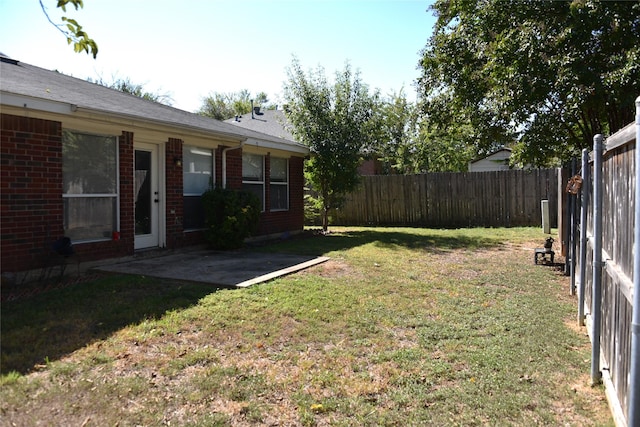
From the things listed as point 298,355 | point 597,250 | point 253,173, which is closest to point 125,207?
point 253,173

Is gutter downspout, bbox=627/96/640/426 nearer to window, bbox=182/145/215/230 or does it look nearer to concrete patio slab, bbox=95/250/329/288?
concrete patio slab, bbox=95/250/329/288

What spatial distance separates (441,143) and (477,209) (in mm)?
9583

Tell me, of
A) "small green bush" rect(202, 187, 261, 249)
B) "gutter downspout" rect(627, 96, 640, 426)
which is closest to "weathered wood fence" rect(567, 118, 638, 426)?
"gutter downspout" rect(627, 96, 640, 426)

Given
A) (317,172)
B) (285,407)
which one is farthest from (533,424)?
(317,172)

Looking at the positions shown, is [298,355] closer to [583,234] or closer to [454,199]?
[583,234]

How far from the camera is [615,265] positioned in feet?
9.82

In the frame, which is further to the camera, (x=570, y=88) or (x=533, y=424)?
(x=570, y=88)

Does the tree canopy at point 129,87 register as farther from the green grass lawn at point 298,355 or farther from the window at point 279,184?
the green grass lawn at point 298,355

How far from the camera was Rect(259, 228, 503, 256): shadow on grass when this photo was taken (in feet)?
34.5

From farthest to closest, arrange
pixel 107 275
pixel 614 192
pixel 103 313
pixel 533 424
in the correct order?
pixel 107 275 < pixel 103 313 < pixel 614 192 < pixel 533 424

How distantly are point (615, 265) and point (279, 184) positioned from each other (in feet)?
34.8

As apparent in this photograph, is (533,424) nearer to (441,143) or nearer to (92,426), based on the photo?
(92,426)

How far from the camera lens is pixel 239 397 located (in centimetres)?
316

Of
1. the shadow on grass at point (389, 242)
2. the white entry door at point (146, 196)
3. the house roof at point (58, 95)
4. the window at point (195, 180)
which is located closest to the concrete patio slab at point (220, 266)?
the white entry door at point (146, 196)
